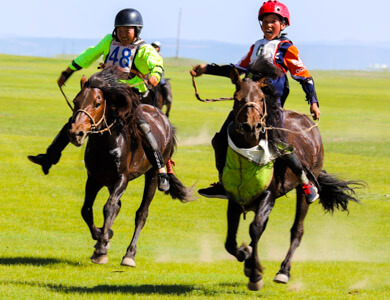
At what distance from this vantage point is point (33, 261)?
9.94 meters

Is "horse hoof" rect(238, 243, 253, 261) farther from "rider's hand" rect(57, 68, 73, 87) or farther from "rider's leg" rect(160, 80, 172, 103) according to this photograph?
"rider's leg" rect(160, 80, 172, 103)

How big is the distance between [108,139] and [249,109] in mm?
2312

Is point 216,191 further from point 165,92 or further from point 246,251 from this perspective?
point 165,92

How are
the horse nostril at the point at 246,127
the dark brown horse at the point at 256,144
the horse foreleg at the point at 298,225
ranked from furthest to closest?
the horse foreleg at the point at 298,225
the dark brown horse at the point at 256,144
the horse nostril at the point at 246,127

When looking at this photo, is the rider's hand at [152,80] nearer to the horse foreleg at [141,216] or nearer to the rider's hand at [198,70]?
the rider's hand at [198,70]

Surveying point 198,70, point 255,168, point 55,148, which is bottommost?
point 55,148

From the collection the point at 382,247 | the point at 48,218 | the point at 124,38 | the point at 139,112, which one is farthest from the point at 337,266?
the point at 48,218

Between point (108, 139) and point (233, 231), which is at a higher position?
point (108, 139)

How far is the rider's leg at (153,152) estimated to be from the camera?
398 inches

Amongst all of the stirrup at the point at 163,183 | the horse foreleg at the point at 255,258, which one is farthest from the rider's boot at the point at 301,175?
the stirrup at the point at 163,183

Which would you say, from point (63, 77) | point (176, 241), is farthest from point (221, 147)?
point (176, 241)

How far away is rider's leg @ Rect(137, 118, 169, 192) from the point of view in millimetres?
10117

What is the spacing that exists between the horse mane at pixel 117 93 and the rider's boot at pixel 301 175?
6.85 feet

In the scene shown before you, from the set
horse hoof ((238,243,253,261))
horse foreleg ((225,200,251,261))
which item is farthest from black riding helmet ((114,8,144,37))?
horse hoof ((238,243,253,261))
